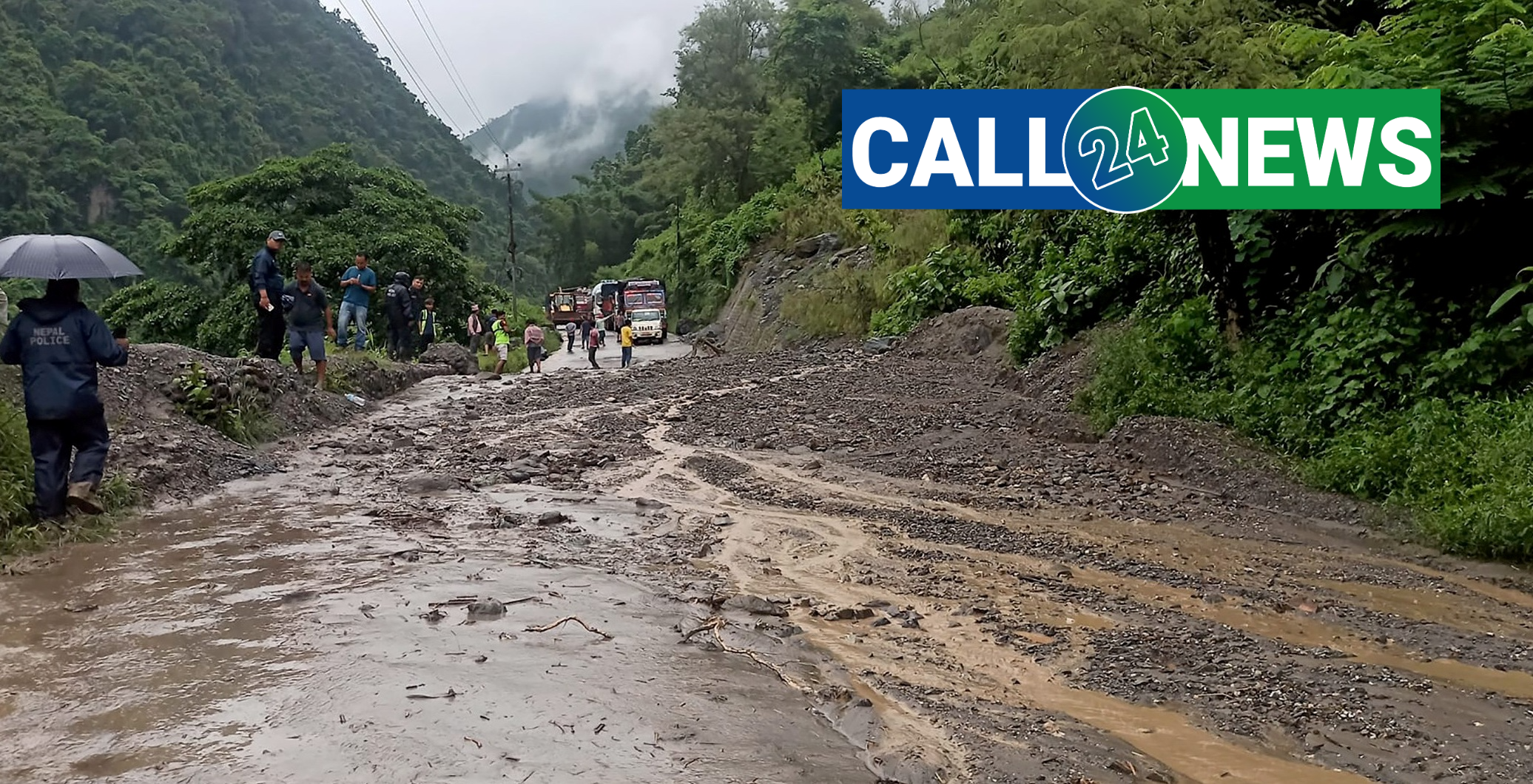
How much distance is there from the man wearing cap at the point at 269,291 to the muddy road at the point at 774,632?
9.45 feet

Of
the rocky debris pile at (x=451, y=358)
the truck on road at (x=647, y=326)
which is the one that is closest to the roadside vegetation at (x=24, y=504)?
the rocky debris pile at (x=451, y=358)

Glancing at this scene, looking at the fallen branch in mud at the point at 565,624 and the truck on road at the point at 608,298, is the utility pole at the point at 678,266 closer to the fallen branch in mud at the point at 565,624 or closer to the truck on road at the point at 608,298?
the truck on road at the point at 608,298

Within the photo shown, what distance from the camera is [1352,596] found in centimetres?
568

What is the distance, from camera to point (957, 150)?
13.5m

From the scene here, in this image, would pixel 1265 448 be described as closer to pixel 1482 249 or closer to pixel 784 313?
pixel 1482 249

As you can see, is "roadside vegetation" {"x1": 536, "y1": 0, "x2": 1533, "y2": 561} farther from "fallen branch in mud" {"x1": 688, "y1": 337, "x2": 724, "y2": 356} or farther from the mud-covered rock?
"fallen branch in mud" {"x1": 688, "y1": 337, "x2": 724, "y2": 356}

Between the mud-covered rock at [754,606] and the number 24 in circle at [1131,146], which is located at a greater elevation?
the number 24 in circle at [1131,146]

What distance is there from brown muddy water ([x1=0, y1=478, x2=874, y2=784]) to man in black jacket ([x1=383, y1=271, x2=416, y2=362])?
12.3 metres

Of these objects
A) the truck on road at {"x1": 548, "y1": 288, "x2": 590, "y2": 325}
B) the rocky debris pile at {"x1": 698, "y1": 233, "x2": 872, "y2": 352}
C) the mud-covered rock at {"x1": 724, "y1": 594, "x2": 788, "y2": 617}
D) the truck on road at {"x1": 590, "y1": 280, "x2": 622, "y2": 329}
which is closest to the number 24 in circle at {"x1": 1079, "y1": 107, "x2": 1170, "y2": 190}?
the mud-covered rock at {"x1": 724, "y1": 594, "x2": 788, "y2": 617}

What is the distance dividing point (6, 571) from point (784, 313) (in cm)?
2402

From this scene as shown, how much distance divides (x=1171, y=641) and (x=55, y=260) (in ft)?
20.7

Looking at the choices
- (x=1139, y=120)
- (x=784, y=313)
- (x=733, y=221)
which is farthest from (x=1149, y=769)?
(x=733, y=221)

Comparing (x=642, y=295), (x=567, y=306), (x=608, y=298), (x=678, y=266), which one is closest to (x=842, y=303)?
(x=642, y=295)

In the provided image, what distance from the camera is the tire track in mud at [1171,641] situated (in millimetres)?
3734
